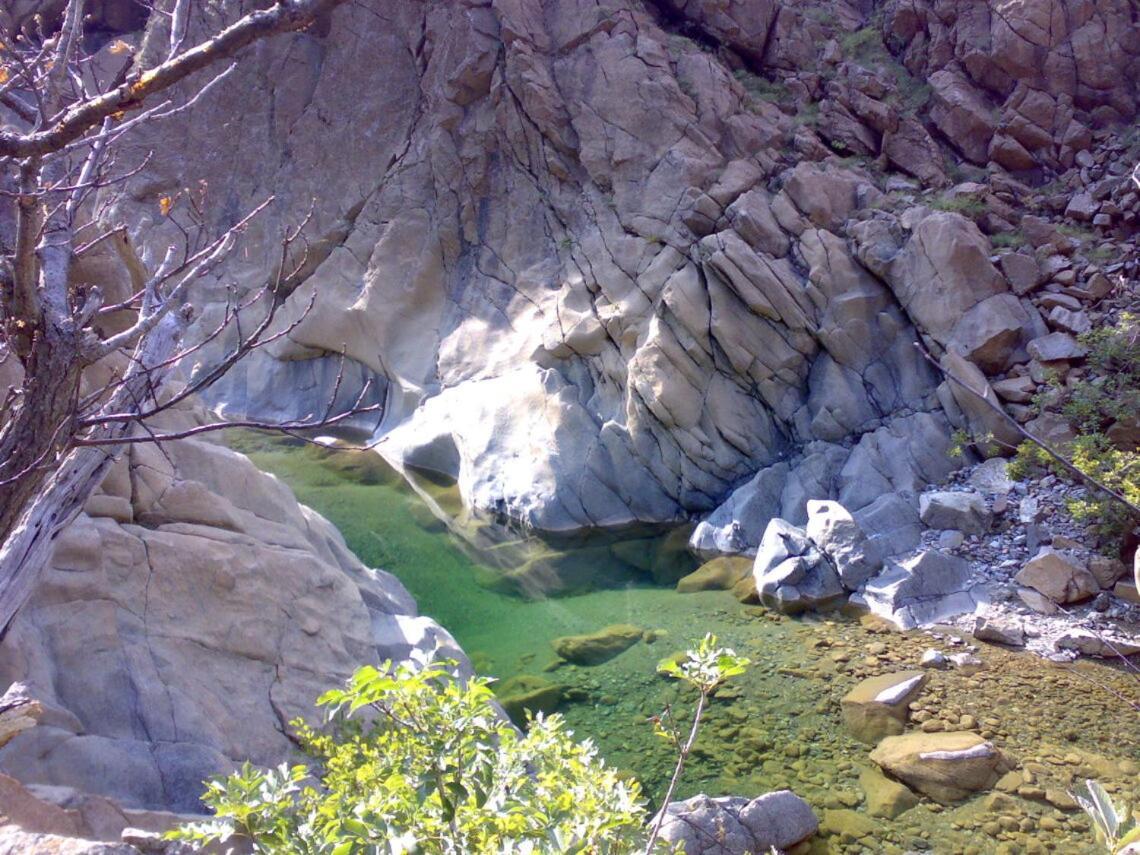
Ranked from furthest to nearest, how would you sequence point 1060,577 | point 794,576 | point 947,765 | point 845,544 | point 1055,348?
point 1055,348 → point 845,544 → point 794,576 → point 1060,577 → point 947,765

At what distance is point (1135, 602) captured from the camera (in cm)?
1045

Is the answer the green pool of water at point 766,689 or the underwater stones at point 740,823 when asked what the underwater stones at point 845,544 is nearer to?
the green pool of water at point 766,689

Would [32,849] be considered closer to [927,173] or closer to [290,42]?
[927,173]

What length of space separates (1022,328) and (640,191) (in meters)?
7.66

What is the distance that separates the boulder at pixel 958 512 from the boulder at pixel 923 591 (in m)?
0.81

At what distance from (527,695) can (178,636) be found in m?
3.80

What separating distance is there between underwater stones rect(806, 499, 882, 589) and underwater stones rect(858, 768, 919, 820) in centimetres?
434

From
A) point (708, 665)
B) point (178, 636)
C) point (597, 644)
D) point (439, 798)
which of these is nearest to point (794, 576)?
point (597, 644)

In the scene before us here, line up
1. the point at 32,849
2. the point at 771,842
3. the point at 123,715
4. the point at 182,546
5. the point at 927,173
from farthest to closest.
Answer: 1. the point at 927,173
2. the point at 182,546
3. the point at 771,842
4. the point at 123,715
5. the point at 32,849

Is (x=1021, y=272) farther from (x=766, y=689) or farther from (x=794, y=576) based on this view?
(x=766, y=689)

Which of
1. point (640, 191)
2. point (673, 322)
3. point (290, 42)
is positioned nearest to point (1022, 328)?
point (673, 322)

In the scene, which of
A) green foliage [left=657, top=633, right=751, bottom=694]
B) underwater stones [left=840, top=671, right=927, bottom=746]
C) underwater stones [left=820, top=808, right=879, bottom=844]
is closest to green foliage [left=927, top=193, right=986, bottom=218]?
underwater stones [left=840, top=671, right=927, bottom=746]

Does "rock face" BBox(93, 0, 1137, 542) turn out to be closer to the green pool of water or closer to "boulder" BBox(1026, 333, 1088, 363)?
"boulder" BBox(1026, 333, 1088, 363)

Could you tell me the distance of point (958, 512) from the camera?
1214 cm
